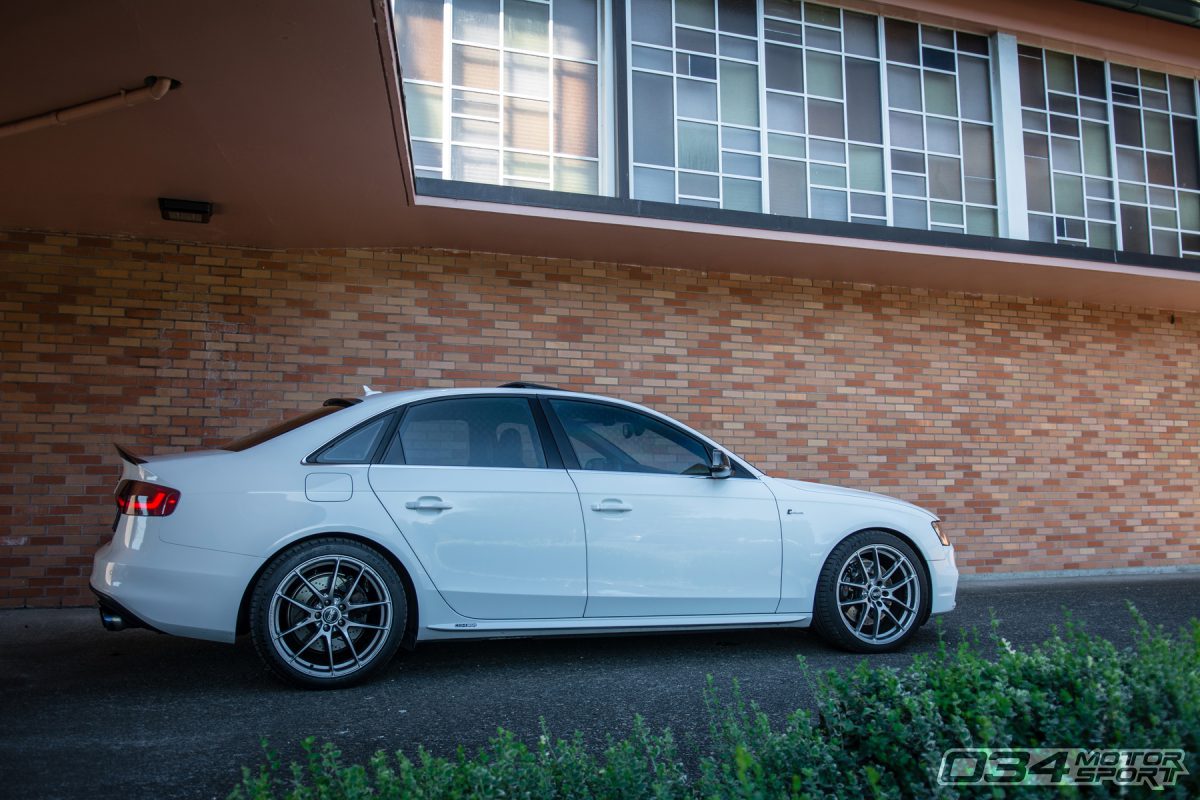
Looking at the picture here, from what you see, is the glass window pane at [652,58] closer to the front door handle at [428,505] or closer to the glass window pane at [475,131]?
the glass window pane at [475,131]

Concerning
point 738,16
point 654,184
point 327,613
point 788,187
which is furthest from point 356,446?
point 738,16

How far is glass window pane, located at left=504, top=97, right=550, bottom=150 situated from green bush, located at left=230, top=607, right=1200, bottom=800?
623 centimetres

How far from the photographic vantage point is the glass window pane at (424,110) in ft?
25.4

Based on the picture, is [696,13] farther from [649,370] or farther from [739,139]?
[649,370]

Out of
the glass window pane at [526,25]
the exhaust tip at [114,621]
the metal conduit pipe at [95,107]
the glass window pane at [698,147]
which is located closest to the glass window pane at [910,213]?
the glass window pane at [698,147]

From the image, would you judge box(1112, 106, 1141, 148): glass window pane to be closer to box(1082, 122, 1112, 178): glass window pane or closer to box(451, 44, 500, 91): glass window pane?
box(1082, 122, 1112, 178): glass window pane

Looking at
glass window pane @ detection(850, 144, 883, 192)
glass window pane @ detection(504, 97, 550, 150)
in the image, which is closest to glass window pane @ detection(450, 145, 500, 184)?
glass window pane @ detection(504, 97, 550, 150)

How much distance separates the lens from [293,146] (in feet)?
19.1

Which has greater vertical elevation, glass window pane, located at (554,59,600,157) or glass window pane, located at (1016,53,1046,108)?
glass window pane, located at (1016,53,1046,108)

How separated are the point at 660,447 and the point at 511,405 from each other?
35.4 inches

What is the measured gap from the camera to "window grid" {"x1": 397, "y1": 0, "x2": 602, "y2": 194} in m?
7.81

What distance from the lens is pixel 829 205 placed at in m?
8.80

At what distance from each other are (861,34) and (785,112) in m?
1.28

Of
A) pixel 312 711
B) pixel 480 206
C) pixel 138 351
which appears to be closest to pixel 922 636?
pixel 312 711
